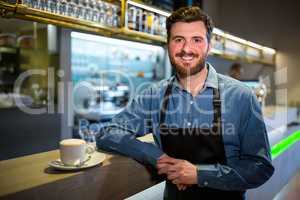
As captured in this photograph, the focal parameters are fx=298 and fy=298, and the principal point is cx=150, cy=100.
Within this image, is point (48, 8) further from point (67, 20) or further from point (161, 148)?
point (161, 148)

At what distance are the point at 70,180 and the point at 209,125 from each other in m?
0.56

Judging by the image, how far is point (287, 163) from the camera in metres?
2.99

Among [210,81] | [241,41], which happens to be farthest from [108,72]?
[210,81]

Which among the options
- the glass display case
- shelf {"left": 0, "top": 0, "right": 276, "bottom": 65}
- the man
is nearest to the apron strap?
the man

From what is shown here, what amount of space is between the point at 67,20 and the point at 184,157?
3.84ft

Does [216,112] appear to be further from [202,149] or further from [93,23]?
[93,23]

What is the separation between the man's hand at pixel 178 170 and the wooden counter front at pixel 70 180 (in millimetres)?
80

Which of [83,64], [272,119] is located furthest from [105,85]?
[272,119]

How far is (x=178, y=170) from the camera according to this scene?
1.08m

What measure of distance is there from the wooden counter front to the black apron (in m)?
0.15

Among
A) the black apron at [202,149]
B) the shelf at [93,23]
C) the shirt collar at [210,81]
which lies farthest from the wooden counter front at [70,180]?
the shelf at [93,23]

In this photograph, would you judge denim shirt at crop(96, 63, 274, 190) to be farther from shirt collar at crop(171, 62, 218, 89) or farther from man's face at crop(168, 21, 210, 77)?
man's face at crop(168, 21, 210, 77)

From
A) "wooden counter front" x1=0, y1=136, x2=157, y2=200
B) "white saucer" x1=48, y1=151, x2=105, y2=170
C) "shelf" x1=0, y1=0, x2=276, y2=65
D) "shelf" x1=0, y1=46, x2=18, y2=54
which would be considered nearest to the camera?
"wooden counter front" x1=0, y1=136, x2=157, y2=200

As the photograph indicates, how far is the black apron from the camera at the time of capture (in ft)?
3.75
